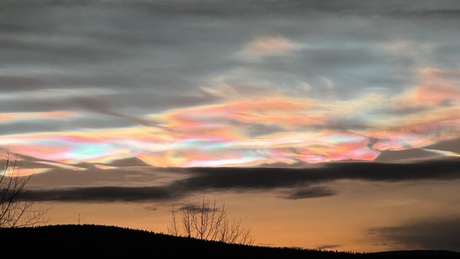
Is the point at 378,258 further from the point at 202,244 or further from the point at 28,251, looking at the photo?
the point at 28,251

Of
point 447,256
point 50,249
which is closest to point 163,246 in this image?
point 50,249

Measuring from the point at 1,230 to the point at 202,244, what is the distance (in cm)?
1688

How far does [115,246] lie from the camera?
54062 millimetres

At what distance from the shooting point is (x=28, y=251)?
51.8 meters

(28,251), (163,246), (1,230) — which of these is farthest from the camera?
(1,230)

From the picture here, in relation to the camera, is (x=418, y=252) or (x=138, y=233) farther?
(x=418, y=252)

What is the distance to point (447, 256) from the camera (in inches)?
2180

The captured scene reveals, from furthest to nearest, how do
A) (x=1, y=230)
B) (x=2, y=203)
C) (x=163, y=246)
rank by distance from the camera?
1. (x=2, y=203)
2. (x=1, y=230)
3. (x=163, y=246)

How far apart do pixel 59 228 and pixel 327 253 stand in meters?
22.6

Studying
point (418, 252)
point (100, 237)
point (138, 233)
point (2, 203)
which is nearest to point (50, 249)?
point (100, 237)

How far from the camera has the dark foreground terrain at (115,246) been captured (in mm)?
51906

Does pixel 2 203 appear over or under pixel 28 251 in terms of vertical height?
over

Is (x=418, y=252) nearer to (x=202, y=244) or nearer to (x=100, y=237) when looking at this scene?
(x=202, y=244)

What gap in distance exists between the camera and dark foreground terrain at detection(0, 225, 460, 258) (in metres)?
51.9
